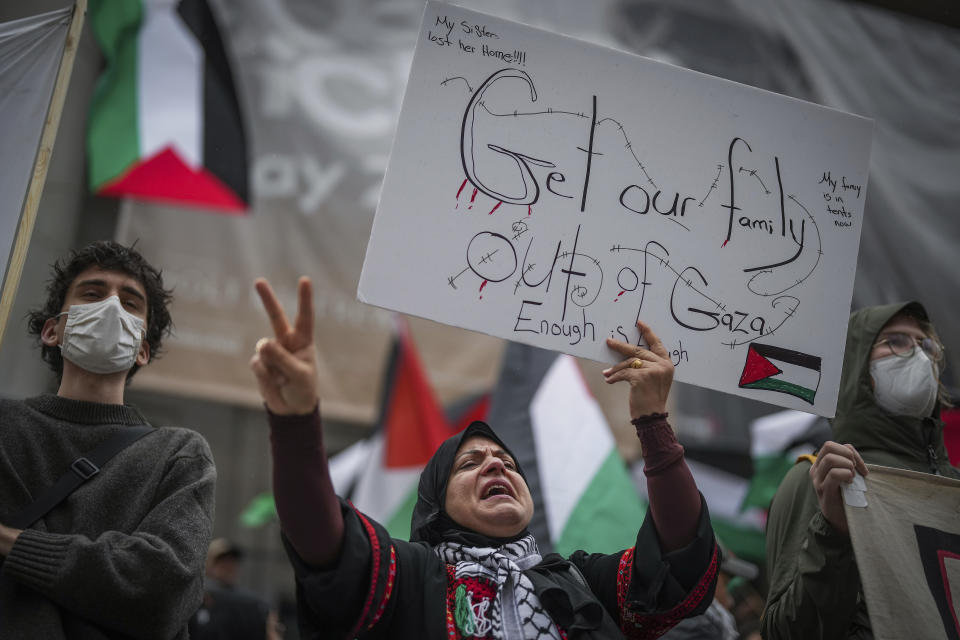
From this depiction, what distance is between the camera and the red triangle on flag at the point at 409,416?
5.77 metres

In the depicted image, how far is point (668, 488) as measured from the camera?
2449mm

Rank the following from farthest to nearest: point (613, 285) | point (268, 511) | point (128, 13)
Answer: point (268, 511) → point (128, 13) → point (613, 285)

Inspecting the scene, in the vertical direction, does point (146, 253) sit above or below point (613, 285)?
above

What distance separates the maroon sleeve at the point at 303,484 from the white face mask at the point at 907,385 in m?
1.86

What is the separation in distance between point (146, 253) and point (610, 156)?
7980 millimetres

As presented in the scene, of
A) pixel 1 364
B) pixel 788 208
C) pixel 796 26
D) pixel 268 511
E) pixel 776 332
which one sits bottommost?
pixel 268 511

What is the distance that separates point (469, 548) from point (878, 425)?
56.5 inches

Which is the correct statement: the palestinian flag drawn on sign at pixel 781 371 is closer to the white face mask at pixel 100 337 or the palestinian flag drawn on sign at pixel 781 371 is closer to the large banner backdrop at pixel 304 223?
the white face mask at pixel 100 337

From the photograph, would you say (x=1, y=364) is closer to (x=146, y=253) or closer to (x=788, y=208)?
(x=146, y=253)

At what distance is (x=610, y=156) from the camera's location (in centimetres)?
293

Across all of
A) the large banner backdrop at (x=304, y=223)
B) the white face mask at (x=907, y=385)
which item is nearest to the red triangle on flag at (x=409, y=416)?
the white face mask at (x=907, y=385)

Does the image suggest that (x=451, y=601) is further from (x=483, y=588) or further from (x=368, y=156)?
(x=368, y=156)

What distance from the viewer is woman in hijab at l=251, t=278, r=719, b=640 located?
2135mm

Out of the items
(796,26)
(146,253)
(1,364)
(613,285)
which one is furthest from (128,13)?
(613,285)
